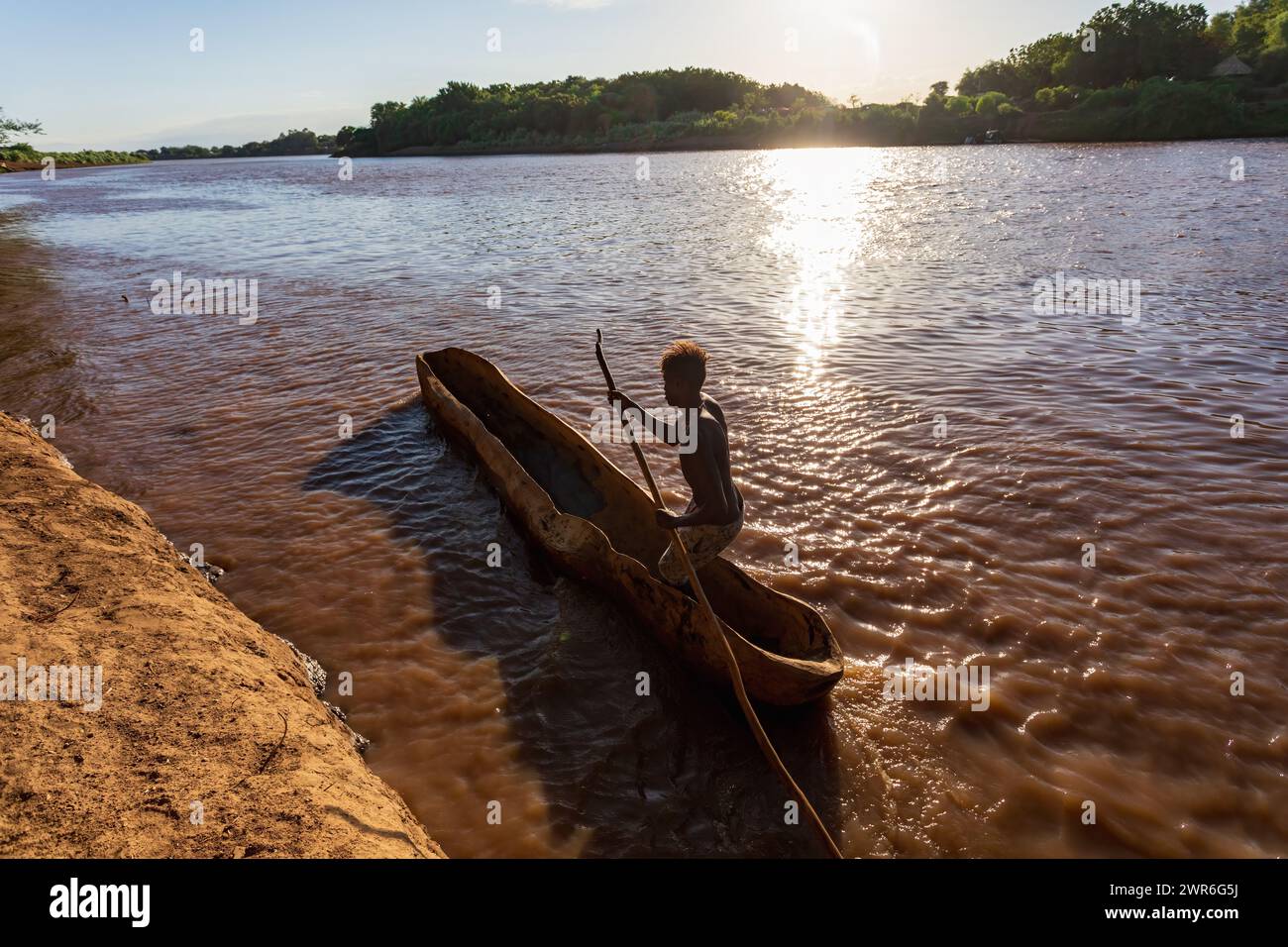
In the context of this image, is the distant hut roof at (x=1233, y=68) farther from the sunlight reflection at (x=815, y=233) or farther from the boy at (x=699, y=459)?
the boy at (x=699, y=459)

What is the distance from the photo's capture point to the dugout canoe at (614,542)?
432 cm

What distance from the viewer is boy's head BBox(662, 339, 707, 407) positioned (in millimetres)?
4074

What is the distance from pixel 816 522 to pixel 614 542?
217 cm

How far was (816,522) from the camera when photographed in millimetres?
6844

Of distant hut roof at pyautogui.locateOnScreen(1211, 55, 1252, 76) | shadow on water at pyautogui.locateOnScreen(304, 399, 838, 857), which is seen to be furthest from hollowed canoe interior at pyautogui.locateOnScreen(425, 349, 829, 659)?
distant hut roof at pyautogui.locateOnScreen(1211, 55, 1252, 76)

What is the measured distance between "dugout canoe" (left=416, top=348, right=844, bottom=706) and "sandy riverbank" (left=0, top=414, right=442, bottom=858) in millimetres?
2066

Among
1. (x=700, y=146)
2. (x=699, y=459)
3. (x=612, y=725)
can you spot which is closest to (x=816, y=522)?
(x=699, y=459)

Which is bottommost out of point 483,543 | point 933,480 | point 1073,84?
point 483,543

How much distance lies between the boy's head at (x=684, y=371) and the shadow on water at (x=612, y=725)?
6.91 ft

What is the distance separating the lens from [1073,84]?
66875mm

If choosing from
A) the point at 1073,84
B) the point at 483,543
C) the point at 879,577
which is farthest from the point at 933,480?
the point at 1073,84

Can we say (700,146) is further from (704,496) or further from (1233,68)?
(704,496)
